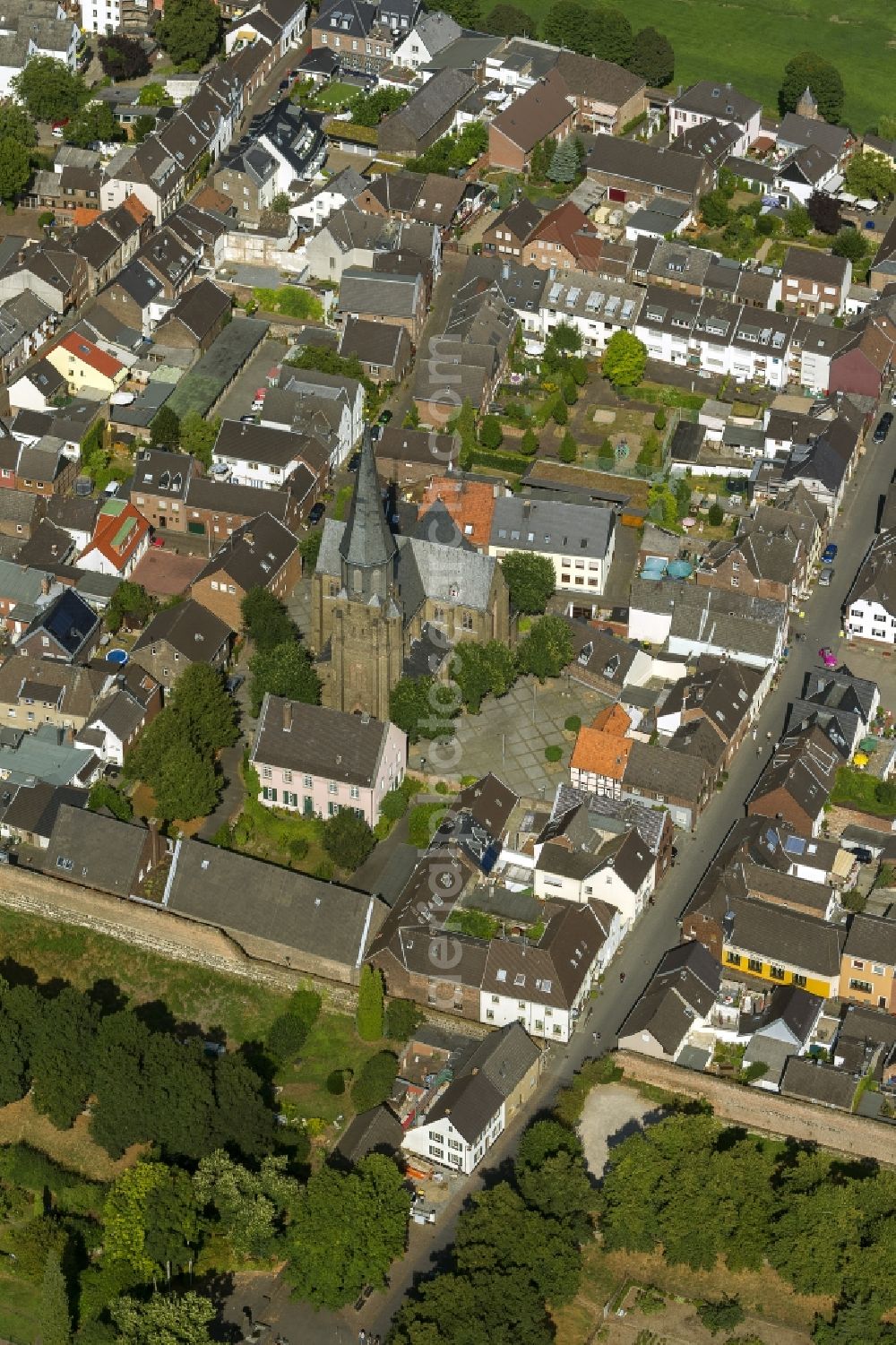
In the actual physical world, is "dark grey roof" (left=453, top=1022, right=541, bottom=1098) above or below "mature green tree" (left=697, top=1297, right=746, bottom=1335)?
above

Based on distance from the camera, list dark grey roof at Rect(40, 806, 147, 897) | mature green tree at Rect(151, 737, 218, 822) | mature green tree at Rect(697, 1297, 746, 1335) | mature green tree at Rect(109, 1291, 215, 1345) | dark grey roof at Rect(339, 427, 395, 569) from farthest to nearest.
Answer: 1. mature green tree at Rect(151, 737, 218, 822)
2. dark grey roof at Rect(339, 427, 395, 569)
3. dark grey roof at Rect(40, 806, 147, 897)
4. mature green tree at Rect(697, 1297, 746, 1335)
5. mature green tree at Rect(109, 1291, 215, 1345)

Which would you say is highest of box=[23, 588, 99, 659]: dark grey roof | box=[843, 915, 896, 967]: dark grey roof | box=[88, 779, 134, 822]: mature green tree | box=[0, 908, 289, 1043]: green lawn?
box=[843, 915, 896, 967]: dark grey roof

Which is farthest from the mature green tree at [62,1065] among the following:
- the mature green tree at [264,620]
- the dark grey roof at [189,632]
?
the mature green tree at [264,620]

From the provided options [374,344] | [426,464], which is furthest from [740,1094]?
[374,344]

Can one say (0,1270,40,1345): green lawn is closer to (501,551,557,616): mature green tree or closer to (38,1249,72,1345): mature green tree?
(38,1249,72,1345): mature green tree

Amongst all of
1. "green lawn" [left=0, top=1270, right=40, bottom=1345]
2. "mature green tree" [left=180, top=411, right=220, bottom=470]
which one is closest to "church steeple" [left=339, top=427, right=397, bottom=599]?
"mature green tree" [left=180, top=411, right=220, bottom=470]

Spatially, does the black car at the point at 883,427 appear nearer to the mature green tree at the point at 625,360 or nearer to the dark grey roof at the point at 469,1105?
the mature green tree at the point at 625,360

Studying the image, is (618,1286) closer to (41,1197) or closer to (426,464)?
(41,1197)
